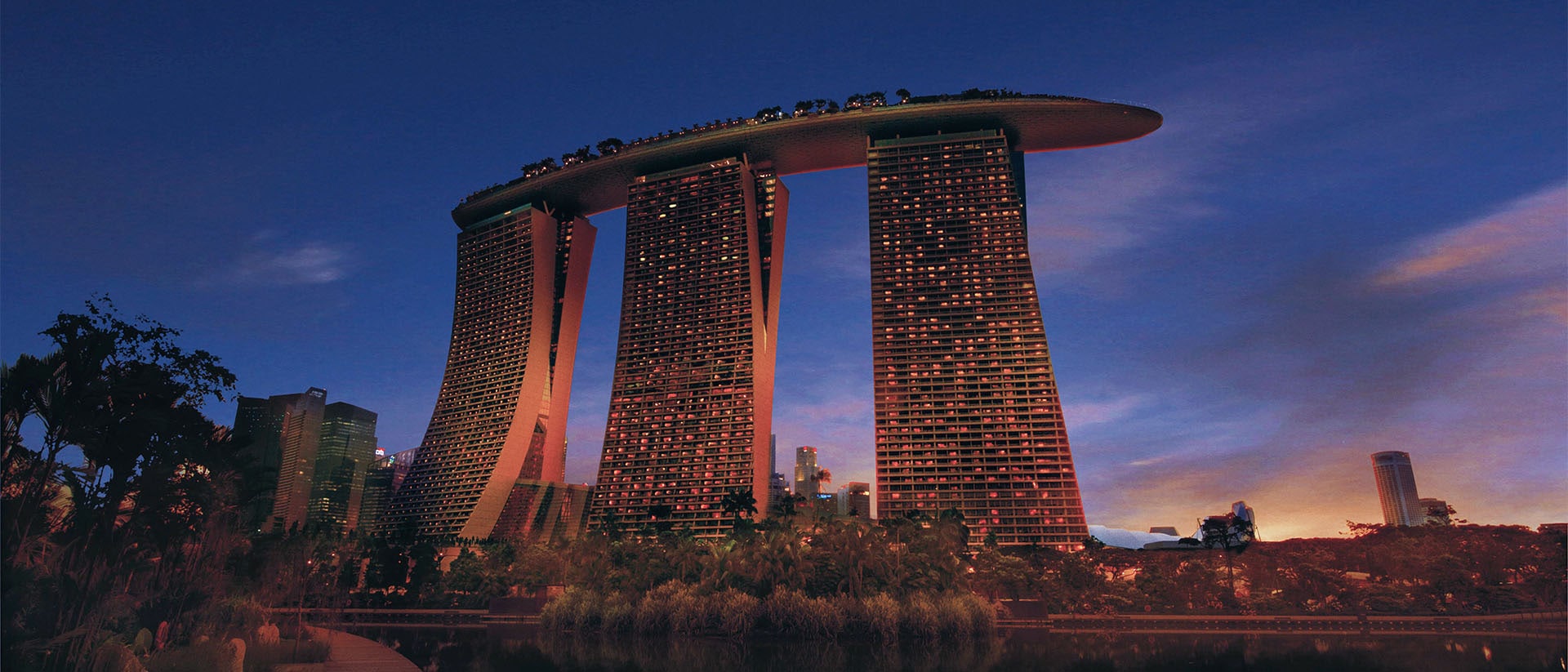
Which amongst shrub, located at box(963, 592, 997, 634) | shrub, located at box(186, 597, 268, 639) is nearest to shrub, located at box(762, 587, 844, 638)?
shrub, located at box(963, 592, 997, 634)

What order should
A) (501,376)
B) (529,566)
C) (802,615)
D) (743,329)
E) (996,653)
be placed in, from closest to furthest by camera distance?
1. (996,653)
2. (802,615)
3. (529,566)
4. (743,329)
5. (501,376)

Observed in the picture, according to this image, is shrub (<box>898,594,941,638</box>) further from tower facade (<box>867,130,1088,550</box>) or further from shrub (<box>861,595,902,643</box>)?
tower facade (<box>867,130,1088,550</box>)

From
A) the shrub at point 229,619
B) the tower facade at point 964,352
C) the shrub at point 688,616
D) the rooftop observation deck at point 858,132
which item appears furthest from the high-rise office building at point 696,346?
the shrub at point 229,619

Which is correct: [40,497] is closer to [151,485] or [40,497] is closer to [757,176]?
[151,485]

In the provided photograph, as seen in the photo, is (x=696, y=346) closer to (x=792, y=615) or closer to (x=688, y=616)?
(x=688, y=616)

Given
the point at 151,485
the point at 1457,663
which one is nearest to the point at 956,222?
the point at 1457,663

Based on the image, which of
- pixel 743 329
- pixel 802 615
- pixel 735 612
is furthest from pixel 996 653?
pixel 743 329
